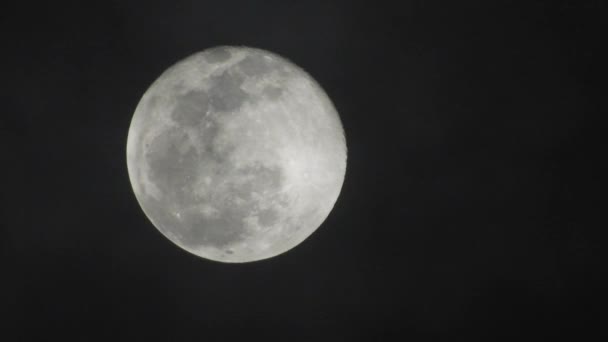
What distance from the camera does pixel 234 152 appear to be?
4.11 metres

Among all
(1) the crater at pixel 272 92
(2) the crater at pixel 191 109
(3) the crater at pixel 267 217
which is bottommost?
(3) the crater at pixel 267 217

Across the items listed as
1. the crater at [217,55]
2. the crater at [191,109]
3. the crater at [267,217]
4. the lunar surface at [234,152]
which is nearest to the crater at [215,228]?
the lunar surface at [234,152]

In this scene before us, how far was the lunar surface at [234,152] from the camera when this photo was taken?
4.14m

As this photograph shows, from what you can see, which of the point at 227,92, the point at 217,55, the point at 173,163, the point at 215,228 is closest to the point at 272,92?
the point at 227,92

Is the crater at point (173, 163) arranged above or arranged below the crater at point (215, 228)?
above

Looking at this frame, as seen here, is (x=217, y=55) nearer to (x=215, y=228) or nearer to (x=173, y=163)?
(x=173, y=163)

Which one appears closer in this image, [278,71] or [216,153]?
[216,153]

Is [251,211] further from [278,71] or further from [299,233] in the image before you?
[278,71]

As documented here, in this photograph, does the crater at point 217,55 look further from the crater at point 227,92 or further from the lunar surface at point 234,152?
the crater at point 227,92

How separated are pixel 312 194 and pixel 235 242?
2.37 ft

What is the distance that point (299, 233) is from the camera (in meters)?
4.78

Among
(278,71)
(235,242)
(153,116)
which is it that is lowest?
(235,242)

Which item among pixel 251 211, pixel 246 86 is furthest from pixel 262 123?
pixel 251 211

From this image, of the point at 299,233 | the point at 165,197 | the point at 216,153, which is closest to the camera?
the point at 216,153
